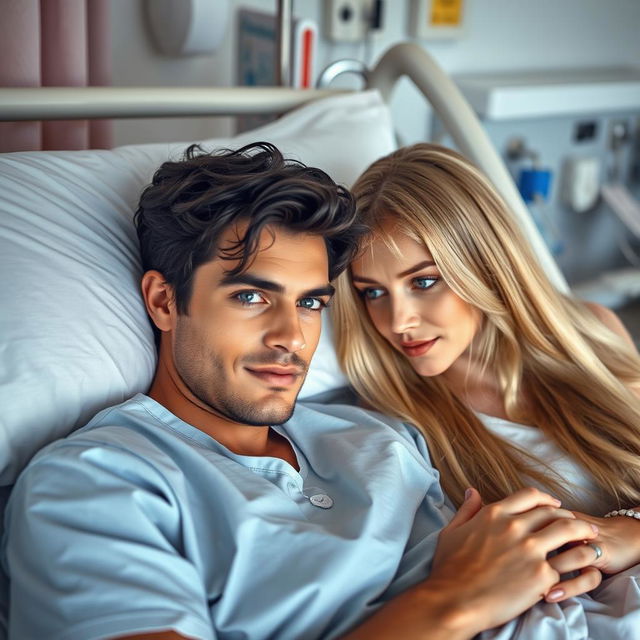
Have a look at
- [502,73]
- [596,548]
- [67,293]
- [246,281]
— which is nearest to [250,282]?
[246,281]

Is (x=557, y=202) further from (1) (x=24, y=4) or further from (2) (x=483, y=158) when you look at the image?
(1) (x=24, y=4)

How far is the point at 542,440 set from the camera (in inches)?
52.7

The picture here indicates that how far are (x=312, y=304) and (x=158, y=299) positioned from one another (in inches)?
8.3

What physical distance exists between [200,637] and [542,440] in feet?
2.33

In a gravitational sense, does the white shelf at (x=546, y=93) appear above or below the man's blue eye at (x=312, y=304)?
above

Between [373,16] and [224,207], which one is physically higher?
[373,16]

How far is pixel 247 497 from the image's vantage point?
996 mm

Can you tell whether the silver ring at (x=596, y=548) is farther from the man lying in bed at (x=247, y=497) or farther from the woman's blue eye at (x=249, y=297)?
the woman's blue eye at (x=249, y=297)

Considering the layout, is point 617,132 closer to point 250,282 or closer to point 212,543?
point 250,282

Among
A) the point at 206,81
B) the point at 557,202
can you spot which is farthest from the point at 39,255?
the point at 557,202

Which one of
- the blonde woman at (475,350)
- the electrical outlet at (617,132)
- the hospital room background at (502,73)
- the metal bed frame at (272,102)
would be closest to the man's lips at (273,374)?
the blonde woman at (475,350)

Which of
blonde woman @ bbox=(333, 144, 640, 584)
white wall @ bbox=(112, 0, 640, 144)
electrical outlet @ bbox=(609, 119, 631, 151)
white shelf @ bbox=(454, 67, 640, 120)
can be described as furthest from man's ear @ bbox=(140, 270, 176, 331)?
electrical outlet @ bbox=(609, 119, 631, 151)

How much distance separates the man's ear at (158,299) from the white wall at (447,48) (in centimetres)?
105

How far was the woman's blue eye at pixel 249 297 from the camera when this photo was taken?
1062 mm
